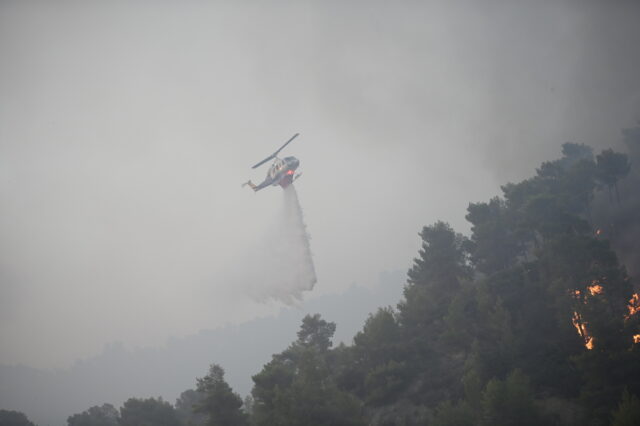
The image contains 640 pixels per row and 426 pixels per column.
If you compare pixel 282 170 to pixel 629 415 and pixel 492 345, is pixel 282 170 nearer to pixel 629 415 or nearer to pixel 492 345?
pixel 492 345

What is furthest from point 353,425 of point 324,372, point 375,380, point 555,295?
point 555,295

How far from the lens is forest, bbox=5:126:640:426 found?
2442 centimetres

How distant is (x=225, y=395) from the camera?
29.9 meters

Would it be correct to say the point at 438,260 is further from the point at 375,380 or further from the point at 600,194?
the point at 600,194

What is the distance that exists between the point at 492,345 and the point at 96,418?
59.4 m

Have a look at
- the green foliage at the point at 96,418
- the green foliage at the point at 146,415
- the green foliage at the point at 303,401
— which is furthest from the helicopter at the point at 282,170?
the green foliage at the point at 96,418

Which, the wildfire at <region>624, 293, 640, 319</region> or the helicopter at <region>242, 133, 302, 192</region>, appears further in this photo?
the helicopter at <region>242, 133, 302, 192</region>

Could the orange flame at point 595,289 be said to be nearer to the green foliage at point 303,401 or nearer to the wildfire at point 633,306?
the wildfire at point 633,306

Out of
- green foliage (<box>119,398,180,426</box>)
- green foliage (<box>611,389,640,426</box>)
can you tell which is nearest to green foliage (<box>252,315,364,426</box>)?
green foliage (<box>611,389,640,426</box>)

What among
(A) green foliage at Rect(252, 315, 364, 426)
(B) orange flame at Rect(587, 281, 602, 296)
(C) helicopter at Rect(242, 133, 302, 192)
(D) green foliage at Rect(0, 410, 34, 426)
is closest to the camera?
(A) green foliage at Rect(252, 315, 364, 426)

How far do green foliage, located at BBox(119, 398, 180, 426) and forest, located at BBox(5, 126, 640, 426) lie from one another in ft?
0.43

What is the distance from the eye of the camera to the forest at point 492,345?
2442 centimetres

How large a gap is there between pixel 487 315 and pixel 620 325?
15454mm

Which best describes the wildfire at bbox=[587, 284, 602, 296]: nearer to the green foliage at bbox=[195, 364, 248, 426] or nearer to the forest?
the forest
